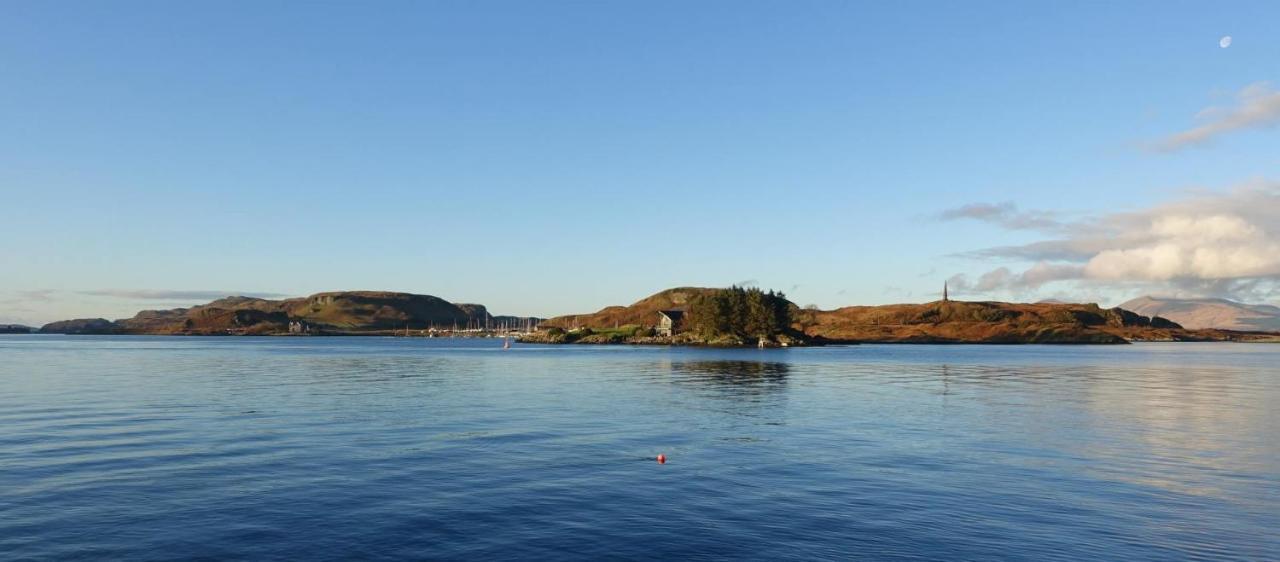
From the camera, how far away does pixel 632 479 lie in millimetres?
32594

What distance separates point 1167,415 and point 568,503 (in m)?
52.0

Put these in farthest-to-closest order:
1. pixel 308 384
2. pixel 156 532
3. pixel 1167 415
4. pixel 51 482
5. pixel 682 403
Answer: pixel 308 384, pixel 682 403, pixel 1167 415, pixel 51 482, pixel 156 532

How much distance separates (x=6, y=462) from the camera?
35781 millimetres

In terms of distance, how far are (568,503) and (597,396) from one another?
4475cm

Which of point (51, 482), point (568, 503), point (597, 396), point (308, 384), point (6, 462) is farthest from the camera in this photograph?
point (308, 384)

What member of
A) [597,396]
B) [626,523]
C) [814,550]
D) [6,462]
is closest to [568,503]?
[626,523]

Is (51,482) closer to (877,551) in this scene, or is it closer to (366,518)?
(366,518)

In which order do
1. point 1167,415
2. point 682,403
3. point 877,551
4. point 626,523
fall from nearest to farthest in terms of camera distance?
point 877,551
point 626,523
point 1167,415
point 682,403

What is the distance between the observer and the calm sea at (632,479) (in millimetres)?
22969

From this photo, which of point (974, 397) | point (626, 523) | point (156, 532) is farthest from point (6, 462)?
point (974, 397)

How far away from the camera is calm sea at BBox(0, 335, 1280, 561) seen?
22969mm

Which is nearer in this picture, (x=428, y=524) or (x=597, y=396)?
(x=428, y=524)

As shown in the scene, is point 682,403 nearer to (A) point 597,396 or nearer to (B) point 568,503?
(A) point 597,396

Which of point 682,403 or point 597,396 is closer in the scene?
point 682,403
